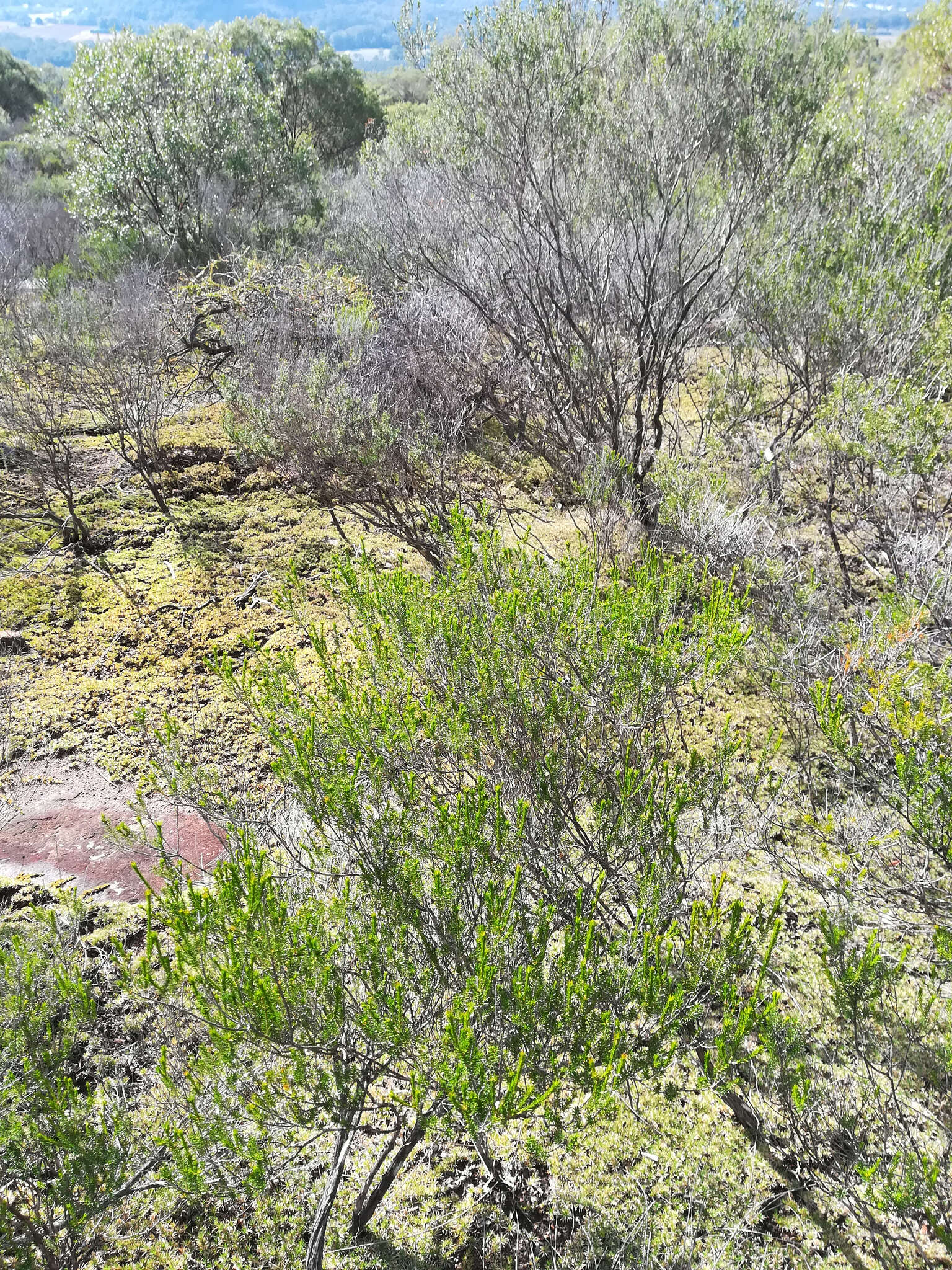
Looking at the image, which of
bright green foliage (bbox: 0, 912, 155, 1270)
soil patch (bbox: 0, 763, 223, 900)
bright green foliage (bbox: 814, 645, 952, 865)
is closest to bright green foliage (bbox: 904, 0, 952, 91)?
bright green foliage (bbox: 814, 645, 952, 865)

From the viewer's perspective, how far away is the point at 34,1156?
2184 mm

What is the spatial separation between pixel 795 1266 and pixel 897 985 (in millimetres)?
1382

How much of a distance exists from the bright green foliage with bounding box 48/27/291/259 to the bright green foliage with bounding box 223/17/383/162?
29.5 feet

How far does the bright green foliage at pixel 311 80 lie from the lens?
20.6 metres

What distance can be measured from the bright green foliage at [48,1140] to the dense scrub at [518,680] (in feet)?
0.07

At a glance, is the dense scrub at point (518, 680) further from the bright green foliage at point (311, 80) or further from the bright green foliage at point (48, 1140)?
the bright green foliage at point (311, 80)

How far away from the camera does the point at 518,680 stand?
2725 millimetres

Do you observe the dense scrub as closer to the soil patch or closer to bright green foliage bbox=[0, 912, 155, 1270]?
bright green foliage bbox=[0, 912, 155, 1270]

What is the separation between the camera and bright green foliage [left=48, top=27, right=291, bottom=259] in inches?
440

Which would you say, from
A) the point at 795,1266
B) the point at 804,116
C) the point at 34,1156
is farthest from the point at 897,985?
the point at 804,116

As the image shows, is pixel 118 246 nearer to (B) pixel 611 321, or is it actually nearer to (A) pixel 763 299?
(B) pixel 611 321

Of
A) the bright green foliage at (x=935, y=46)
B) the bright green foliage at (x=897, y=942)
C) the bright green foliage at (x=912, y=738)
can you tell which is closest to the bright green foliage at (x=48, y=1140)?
the bright green foliage at (x=897, y=942)

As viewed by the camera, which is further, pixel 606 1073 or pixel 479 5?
pixel 479 5

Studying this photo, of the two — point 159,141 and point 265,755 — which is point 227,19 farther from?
point 265,755
